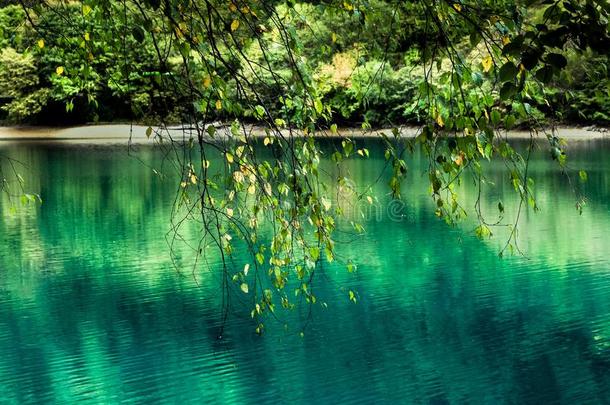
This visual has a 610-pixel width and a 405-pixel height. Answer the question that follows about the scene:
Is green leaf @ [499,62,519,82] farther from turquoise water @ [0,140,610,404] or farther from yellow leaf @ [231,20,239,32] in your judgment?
turquoise water @ [0,140,610,404]

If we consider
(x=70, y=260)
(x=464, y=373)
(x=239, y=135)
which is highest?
(x=239, y=135)

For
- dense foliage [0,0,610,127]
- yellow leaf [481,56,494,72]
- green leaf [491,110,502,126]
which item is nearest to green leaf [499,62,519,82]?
dense foliage [0,0,610,127]

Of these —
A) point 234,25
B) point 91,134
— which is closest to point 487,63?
point 234,25

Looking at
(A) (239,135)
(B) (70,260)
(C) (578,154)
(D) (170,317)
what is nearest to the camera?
(A) (239,135)

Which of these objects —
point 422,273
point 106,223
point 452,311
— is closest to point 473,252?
point 422,273

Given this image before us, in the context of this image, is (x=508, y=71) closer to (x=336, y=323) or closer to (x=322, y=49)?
(x=322, y=49)

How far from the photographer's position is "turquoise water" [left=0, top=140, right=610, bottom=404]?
22.1 feet

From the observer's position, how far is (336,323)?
27.6 feet

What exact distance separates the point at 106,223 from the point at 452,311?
299 inches

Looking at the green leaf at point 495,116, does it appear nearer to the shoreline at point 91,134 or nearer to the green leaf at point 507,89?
the green leaf at point 507,89

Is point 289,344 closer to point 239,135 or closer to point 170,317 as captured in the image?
point 170,317

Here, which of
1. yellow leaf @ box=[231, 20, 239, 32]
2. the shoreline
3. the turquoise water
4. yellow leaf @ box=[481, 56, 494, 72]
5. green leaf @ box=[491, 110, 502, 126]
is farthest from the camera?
the shoreline

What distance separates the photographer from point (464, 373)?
277 inches

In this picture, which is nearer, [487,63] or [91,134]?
[487,63]
